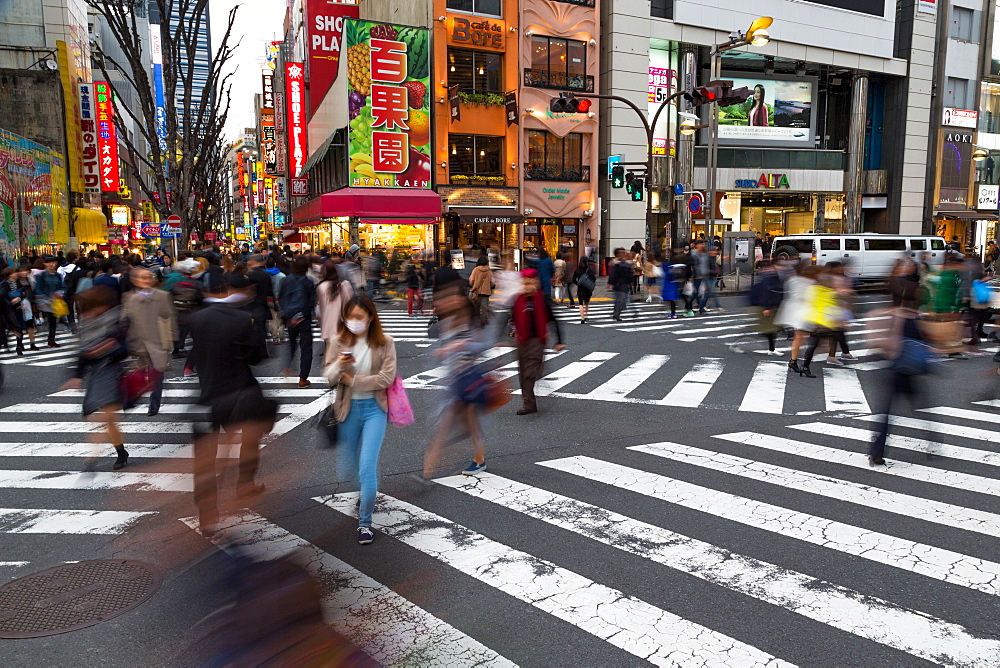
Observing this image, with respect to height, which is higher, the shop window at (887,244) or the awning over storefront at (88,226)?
the awning over storefront at (88,226)

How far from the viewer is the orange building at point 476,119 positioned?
3097 centimetres

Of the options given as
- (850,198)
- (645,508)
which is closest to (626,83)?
(850,198)

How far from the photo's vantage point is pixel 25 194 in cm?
2470

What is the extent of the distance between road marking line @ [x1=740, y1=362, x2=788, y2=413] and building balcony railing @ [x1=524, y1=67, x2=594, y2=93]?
77.4ft

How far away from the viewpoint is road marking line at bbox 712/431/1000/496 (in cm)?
630

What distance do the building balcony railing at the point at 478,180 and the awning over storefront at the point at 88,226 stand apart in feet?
60.5

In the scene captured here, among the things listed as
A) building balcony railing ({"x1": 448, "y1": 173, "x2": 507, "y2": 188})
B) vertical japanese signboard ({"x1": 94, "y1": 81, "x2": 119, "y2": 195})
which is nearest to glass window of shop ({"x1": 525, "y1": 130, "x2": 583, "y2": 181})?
building balcony railing ({"x1": 448, "y1": 173, "x2": 507, "y2": 188})

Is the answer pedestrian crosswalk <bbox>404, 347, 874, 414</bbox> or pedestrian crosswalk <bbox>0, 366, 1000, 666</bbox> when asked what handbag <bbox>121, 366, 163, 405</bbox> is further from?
pedestrian crosswalk <bbox>404, 347, 874, 414</bbox>

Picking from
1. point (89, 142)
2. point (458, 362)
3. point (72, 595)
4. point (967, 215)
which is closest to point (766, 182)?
point (967, 215)

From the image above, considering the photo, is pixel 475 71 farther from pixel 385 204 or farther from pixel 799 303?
pixel 799 303

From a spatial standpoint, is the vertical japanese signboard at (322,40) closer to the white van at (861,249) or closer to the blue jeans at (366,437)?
the white van at (861,249)

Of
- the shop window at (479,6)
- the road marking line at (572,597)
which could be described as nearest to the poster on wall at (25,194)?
the shop window at (479,6)

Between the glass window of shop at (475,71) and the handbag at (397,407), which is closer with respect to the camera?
the handbag at (397,407)

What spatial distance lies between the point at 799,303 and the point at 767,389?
1703 mm
